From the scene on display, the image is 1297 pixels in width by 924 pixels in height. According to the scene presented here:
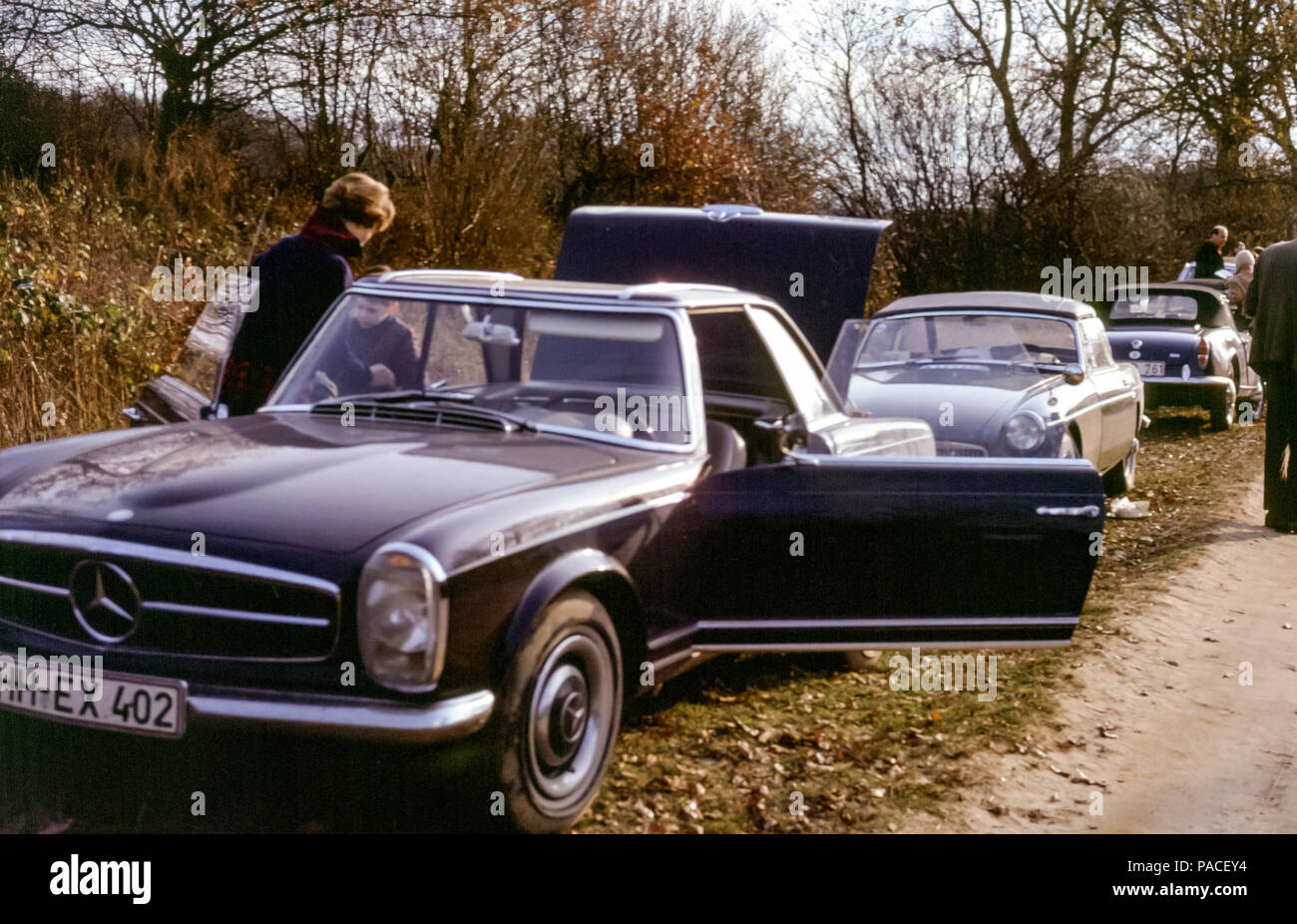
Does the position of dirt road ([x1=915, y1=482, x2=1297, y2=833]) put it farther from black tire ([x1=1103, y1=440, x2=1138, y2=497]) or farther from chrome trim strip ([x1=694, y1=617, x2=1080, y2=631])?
black tire ([x1=1103, y1=440, x2=1138, y2=497])

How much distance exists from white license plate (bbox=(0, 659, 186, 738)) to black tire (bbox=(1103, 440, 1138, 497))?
31.4 ft

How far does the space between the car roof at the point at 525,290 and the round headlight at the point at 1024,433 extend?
4102 millimetres

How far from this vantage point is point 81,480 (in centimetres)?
421

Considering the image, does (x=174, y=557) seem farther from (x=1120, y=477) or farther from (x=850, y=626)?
(x=1120, y=477)

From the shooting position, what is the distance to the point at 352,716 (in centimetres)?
365

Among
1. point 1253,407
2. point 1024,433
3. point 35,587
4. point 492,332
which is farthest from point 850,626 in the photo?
point 1253,407

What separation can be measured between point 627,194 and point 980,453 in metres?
10.7

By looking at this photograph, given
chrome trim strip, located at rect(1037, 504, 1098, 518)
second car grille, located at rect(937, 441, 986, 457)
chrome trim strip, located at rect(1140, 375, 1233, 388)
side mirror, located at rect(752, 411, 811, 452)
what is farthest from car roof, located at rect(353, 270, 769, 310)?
chrome trim strip, located at rect(1140, 375, 1233, 388)

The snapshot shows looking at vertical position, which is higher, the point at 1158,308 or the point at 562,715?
the point at 1158,308

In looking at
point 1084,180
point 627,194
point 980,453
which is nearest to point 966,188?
point 1084,180

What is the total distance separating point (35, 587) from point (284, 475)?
770mm

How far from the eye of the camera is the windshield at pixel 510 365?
16.6ft

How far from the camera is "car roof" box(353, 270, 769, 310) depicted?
5.22 meters
